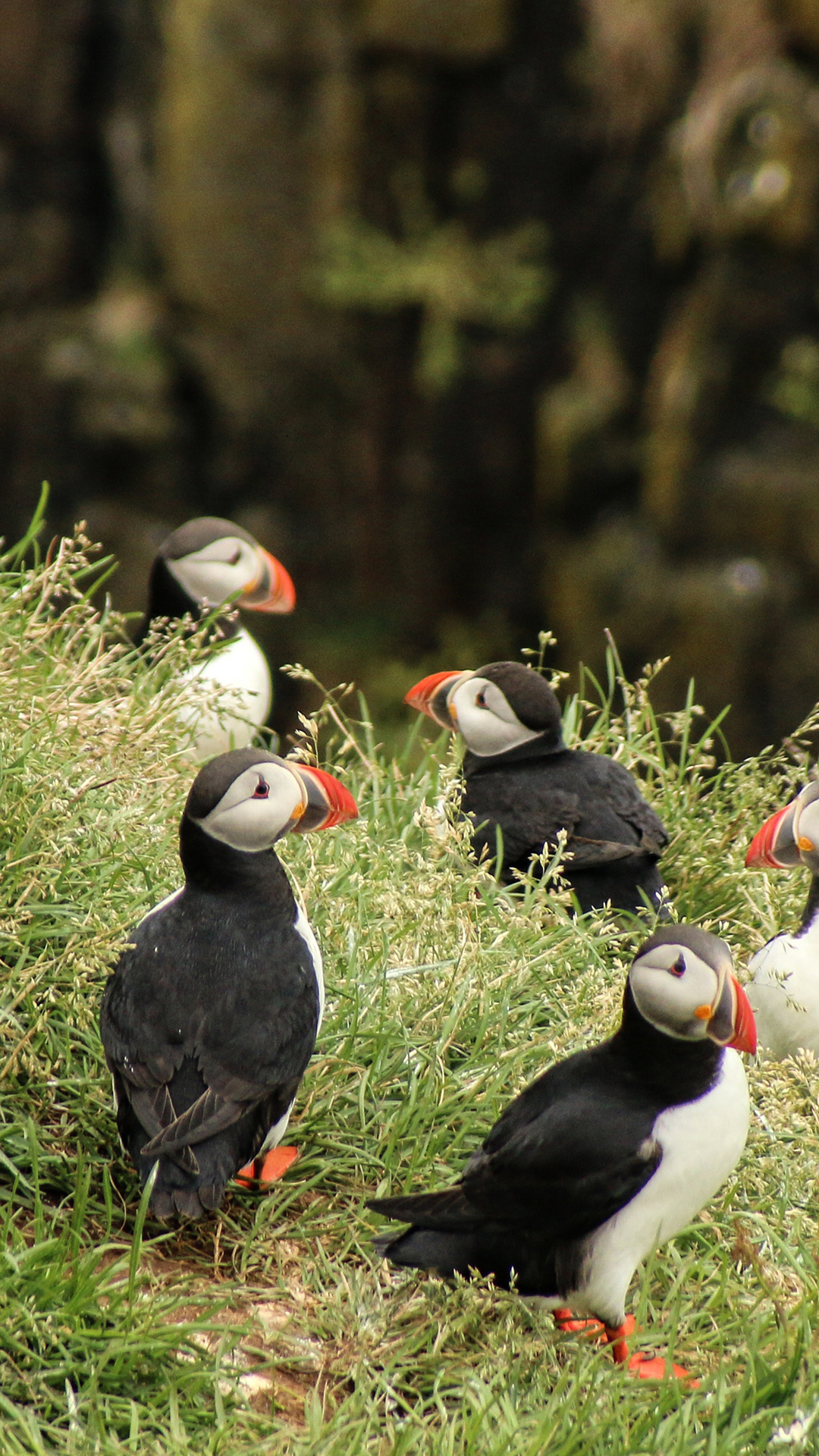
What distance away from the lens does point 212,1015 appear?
229cm

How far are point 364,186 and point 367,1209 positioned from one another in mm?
9706

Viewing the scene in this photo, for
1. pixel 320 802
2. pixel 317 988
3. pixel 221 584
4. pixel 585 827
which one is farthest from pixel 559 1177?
pixel 221 584

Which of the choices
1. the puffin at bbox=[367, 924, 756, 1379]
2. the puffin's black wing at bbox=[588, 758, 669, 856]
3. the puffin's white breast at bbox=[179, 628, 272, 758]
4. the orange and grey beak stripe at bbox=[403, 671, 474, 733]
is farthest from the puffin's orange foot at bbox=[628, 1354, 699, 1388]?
the puffin's white breast at bbox=[179, 628, 272, 758]

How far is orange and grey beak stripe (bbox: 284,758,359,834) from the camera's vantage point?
248 cm

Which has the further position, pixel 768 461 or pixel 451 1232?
pixel 768 461

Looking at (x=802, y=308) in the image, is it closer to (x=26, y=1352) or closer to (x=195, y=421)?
(x=195, y=421)

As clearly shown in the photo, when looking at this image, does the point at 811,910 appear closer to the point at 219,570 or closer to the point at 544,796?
the point at 544,796

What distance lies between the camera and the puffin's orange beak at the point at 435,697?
3596 millimetres

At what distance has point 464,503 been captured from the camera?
38.3 feet

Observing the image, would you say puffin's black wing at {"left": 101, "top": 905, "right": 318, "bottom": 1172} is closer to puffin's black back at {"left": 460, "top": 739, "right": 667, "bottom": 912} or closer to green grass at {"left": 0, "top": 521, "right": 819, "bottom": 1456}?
green grass at {"left": 0, "top": 521, "right": 819, "bottom": 1456}

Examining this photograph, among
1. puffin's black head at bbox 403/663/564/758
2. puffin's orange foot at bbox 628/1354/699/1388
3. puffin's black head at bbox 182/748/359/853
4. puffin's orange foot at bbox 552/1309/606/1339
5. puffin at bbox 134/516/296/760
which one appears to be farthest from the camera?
puffin at bbox 134/516/296/760

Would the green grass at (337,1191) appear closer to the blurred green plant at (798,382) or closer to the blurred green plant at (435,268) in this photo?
the blurred green plant at (798,382)

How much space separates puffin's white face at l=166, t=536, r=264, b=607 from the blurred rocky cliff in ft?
19.5

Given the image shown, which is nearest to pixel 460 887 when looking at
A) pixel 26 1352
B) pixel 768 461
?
pixel 26 1352
